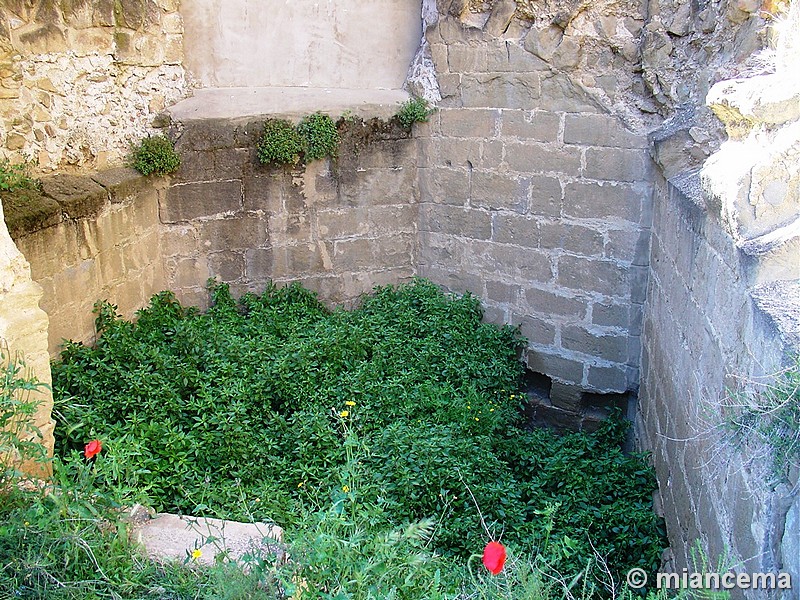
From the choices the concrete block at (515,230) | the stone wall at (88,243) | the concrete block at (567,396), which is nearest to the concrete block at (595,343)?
the concrete block at (567,396)

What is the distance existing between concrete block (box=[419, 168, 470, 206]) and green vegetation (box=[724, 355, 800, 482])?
12.7ft

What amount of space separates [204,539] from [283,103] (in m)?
3.92

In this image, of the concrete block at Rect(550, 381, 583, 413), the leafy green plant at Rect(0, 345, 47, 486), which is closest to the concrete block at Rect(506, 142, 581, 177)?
the concrete block at Rect(550, 381, 583, 413)

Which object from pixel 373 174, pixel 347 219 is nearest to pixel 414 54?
pixel 373 174

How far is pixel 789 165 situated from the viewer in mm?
2555

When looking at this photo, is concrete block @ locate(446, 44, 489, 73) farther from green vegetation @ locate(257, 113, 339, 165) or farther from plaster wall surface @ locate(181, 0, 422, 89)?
green vegetation @ locate(257, 113, 339, 165)

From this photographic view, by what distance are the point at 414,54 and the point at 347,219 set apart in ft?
4.98

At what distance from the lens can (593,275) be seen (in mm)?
5422

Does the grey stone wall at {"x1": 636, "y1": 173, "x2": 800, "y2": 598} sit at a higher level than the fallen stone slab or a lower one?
higher

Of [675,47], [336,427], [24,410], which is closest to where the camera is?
[24,410]

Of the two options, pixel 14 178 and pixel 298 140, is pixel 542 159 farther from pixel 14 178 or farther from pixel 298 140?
pixel 14 178

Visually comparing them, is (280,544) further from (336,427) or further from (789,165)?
(789,165)

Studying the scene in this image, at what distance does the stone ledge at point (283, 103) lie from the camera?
5.61 metres

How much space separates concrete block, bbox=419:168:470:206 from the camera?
19.8ft
